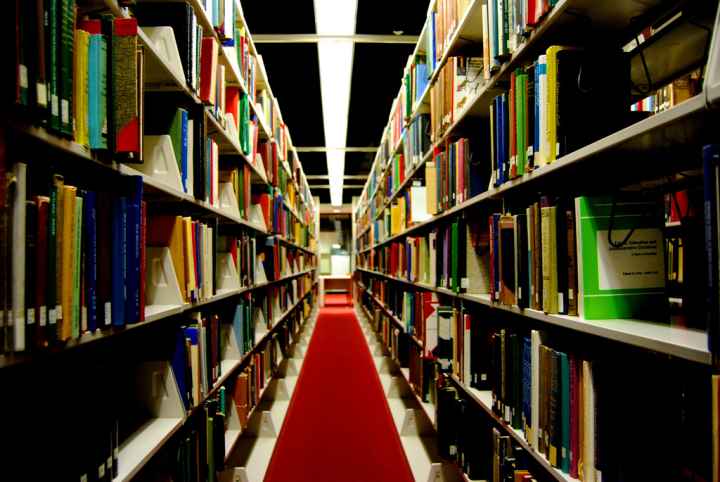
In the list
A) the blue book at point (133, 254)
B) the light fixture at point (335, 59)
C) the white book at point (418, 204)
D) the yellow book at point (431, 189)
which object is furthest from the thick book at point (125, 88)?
the light fixture at point (335, 59)

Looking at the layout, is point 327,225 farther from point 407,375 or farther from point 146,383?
point 146,383

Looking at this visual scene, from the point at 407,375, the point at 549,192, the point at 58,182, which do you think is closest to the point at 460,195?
the point at 549,192

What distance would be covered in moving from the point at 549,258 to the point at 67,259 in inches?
42.7

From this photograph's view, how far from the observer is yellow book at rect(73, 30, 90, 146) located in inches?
38.3

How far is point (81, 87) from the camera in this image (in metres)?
0.99

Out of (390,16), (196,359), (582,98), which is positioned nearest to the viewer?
(582,98)

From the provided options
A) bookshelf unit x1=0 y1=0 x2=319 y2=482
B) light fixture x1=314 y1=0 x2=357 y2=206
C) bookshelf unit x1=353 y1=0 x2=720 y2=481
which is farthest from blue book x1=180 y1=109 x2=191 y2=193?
light fixture x1=314 y1=0 x2=357 y2=206

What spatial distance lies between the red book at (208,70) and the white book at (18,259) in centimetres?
117

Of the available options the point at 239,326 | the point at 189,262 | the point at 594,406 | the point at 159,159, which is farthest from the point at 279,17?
the point at 594,406

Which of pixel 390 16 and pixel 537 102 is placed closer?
pixel 537 102

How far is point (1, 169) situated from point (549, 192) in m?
1.54

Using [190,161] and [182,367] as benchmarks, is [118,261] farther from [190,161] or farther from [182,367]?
[190,161]

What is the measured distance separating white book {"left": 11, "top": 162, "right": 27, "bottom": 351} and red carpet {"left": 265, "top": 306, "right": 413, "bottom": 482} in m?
2.13

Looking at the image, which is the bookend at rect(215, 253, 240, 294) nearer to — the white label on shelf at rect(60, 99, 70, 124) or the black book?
the white label on shelf at rect(60, 99, 70, 124)
